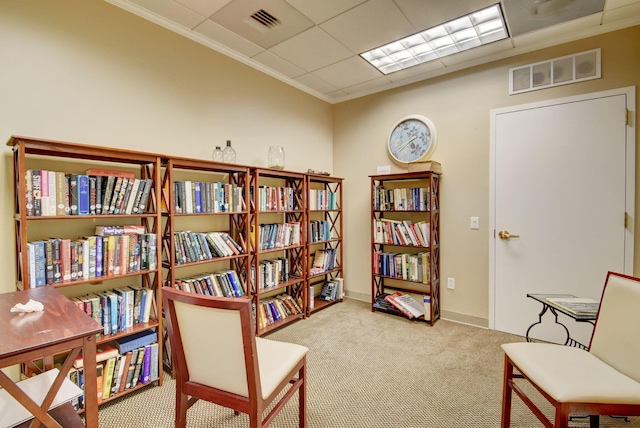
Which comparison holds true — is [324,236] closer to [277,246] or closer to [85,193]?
[277,246]

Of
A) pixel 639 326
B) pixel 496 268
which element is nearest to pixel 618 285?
pixel 639 326

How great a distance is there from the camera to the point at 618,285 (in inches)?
60.7

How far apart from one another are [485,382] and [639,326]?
3.50 feet

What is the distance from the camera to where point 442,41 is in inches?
110

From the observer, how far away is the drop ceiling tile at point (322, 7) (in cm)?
219

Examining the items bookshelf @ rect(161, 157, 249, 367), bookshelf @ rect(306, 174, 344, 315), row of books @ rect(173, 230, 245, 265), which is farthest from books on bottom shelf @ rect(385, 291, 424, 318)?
row of books @ rect(173, 230, 245, 265)

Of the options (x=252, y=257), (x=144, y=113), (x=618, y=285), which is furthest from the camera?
(x=252, y=257)

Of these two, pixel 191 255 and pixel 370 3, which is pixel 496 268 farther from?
pixel 191 255

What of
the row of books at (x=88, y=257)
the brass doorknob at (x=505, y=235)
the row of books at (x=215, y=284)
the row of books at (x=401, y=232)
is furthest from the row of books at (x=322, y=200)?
the brass doorknob at (x=505, y=235)

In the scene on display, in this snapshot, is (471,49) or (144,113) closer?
(144,113)

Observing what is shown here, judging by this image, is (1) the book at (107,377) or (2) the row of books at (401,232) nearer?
(1) the book at (107,377)

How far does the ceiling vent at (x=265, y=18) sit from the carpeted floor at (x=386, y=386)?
2.85 m

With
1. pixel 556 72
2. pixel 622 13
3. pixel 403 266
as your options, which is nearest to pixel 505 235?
pixel 403 266

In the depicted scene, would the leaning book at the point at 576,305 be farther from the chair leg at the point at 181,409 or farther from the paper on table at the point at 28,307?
the paper on table at the point at 28,307
